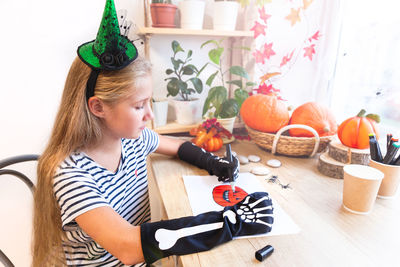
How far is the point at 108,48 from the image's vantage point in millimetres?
575

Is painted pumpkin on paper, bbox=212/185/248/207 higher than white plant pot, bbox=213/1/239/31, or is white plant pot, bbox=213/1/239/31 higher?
white plant pot, bbox=213/1/239/31

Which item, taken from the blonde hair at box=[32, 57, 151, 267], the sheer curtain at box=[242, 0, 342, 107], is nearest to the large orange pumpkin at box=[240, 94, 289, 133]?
the sheer curtain at box=[242, 0, 342, 107]

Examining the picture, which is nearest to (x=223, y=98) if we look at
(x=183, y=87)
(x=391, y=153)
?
Answer: (x=183, y=87)

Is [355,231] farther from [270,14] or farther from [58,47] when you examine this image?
[58,47]

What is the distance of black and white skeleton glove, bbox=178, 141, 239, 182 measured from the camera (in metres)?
0.82

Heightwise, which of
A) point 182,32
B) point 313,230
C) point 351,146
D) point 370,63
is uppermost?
point 182,32

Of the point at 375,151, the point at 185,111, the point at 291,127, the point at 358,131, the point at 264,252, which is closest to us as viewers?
the point at 264,252

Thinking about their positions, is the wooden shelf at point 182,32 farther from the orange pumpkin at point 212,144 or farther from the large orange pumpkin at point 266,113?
the orange pumpkin at point 212,144

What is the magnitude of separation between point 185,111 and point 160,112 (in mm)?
111

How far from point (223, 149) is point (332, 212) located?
0.51 metres

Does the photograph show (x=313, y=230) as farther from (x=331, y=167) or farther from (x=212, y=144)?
(x=212, y=144)

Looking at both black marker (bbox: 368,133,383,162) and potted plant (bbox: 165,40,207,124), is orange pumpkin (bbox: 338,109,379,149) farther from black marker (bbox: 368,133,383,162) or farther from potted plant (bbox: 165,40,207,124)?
potted plant (bbox: 165,40,207,124)

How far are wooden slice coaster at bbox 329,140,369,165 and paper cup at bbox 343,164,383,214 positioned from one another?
0.14m

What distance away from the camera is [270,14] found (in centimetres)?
117
